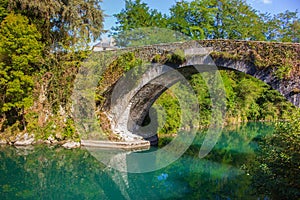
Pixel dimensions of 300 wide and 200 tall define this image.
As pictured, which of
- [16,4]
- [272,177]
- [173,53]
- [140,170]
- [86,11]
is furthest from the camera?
[86,11]

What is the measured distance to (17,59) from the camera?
1169cm

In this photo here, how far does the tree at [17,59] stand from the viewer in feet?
38.3

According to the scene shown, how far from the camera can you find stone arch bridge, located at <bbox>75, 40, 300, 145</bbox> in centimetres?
795

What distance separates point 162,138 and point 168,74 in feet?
15.8

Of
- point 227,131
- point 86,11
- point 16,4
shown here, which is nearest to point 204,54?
point 86,11

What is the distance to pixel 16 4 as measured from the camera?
41.3 feet

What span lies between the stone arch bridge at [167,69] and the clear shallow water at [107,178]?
2.26 metres

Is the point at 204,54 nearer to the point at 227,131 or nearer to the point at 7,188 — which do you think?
the point at 7,188

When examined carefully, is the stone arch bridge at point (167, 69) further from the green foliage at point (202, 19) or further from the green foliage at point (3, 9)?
the green foliage at point (202, 19)

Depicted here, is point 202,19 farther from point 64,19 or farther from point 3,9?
point 3,9

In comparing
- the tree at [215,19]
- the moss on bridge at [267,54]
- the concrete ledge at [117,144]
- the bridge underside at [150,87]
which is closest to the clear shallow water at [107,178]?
the concrete ledge at [117,144]

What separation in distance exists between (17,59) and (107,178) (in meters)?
6.29

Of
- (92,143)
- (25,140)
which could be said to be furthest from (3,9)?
(92,143)

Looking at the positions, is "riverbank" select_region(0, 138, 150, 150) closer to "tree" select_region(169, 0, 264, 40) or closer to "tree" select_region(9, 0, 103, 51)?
"tree" select_region(9, 0, 103, 51)
